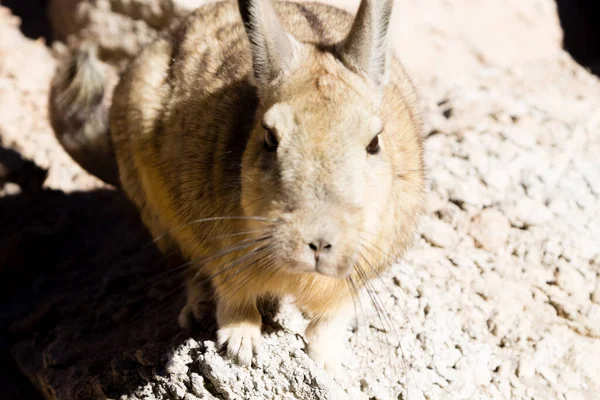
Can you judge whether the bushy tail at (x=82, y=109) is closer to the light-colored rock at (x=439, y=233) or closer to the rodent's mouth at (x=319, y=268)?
the light-colored rock at (x=439, y=233)

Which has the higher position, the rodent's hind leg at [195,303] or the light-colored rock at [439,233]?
the rodent's hind leg at [195,303]

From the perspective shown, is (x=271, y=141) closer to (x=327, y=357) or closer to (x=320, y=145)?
(x=320, y=145)

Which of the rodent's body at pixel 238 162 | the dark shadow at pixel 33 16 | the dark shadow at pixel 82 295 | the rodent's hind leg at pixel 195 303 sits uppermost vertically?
the rodent's body at pixel 238 162

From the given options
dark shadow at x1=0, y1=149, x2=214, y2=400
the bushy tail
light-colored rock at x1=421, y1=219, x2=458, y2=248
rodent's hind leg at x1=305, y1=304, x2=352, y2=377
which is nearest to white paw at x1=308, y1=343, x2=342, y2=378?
rodent's hind leg at x1=305, y1=304, x2=352, y2=377

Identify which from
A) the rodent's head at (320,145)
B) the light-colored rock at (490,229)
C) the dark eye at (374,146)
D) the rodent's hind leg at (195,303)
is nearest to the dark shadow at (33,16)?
the rodent's hind leg at (195,303)

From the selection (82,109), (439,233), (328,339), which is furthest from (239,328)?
Answer: (82,109)

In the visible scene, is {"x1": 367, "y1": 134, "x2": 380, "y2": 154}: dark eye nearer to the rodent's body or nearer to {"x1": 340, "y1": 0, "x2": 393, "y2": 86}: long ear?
the rodent's body
